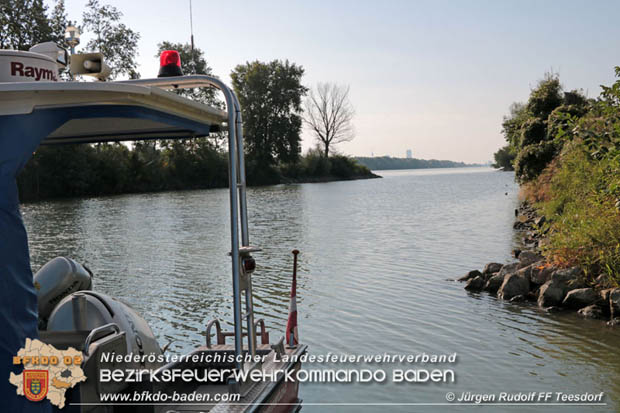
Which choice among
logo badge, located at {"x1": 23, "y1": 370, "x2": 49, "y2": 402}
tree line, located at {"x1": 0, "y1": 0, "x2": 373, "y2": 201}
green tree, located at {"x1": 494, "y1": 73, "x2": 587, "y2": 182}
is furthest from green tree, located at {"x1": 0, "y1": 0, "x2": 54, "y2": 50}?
logo badge, located at {"x1": 23, "y1": 370, "x2": 49, "y2": 402}

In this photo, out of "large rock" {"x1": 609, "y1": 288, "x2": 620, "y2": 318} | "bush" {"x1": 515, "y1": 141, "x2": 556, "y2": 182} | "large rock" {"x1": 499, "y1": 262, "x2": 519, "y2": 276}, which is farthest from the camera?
"bush" {"x1": 515, "y1": 141, "x2": 556, "y2": 182}

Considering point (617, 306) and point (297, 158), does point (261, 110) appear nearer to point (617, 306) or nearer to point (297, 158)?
point (297, 158)

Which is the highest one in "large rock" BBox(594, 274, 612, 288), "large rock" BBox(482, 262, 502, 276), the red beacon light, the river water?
the red beacon light

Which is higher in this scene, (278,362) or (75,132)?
(75,132)

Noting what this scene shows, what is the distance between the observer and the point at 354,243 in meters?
20.1

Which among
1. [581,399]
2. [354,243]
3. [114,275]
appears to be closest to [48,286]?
[581,399]

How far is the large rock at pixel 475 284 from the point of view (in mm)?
12250

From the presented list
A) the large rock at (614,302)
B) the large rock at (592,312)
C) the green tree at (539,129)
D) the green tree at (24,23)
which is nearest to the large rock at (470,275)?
the large rock at (592,312)

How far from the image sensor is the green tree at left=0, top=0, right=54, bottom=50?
137 ft

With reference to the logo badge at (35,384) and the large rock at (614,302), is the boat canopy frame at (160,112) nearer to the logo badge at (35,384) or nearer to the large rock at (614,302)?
the logo badge at (35,384)

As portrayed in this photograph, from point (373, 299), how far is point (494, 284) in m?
2.60

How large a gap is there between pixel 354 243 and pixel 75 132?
15729mm

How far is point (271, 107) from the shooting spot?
8169 cm

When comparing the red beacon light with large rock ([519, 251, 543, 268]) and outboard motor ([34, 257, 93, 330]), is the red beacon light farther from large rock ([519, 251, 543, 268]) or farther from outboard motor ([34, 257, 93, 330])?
large rock ([519, 251, 543, 268])
